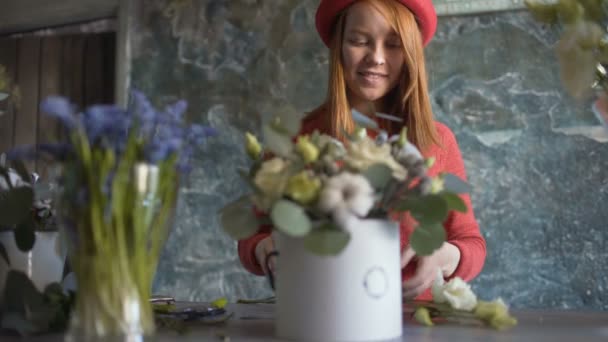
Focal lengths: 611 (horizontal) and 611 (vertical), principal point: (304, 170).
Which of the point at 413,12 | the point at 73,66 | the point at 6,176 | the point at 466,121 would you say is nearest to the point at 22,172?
the point at 6,176

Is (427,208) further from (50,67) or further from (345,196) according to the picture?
(50,67)

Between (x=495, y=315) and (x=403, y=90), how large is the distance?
63 centimetres

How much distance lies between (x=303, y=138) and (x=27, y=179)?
39 centimetres

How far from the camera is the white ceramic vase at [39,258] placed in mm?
775

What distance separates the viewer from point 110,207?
558 millimetres

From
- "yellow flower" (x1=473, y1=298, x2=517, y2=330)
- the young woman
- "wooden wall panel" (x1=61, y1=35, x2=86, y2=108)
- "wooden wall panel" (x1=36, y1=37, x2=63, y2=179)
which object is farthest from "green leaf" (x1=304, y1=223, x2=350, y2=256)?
"wooden wall panel" (x1=36, y1=37, x2=63, y2=179)

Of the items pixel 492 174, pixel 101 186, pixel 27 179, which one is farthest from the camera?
pixel 492 174

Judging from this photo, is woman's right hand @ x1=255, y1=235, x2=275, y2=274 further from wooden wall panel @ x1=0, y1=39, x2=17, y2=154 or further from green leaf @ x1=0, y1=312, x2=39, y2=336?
wooden wall panel @ x1=0, y1=39, x2=17, y2=154

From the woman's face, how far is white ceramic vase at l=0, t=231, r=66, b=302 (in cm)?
65

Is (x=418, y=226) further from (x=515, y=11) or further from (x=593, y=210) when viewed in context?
(x=515, y=11)

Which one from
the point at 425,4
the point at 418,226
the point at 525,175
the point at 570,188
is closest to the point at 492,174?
the point at 525,175

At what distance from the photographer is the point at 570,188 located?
213 centimetres

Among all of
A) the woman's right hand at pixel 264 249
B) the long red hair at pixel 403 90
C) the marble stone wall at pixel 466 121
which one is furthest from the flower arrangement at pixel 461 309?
the marble stone wall at pixel 466 121

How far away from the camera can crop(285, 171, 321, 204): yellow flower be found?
610 mm
